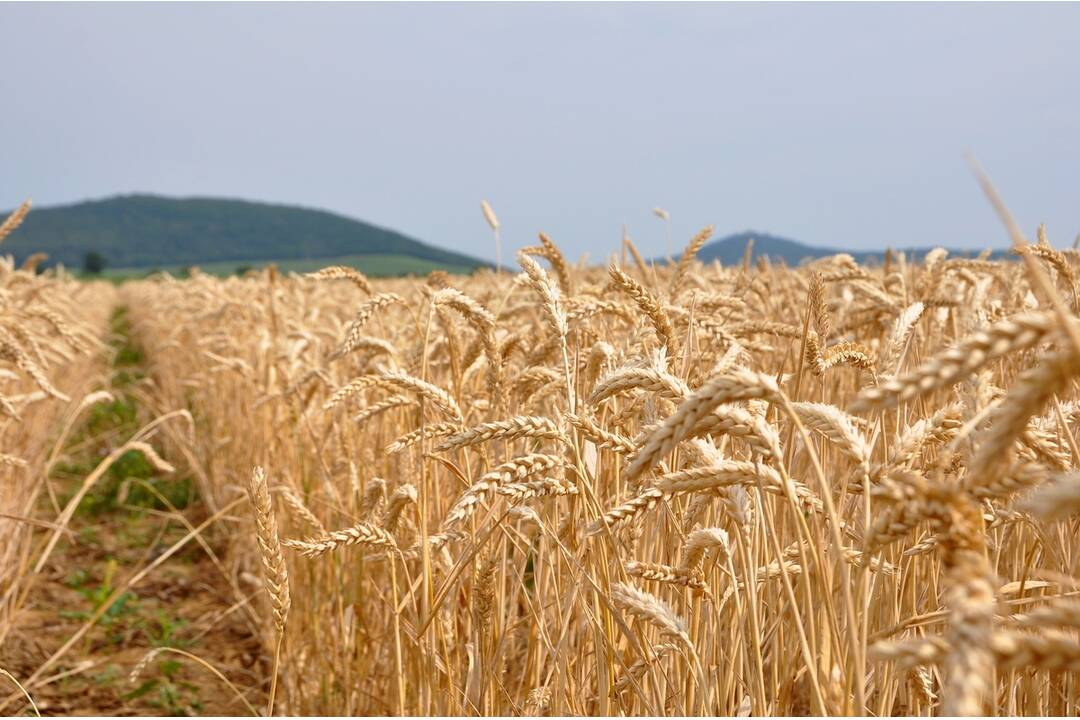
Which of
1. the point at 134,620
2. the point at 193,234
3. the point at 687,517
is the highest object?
the point at 193,234

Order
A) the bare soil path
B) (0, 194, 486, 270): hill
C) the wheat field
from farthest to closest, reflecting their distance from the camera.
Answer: (0, 194, 486, 270): hill → the bare soil path → the wheat field

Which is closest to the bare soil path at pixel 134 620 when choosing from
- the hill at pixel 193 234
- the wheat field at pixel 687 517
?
the wheat field at pixel 687 517

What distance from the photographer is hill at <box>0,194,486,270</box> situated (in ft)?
397

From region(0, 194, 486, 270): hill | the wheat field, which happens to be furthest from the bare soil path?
region(0, 194, 486, 270): hill

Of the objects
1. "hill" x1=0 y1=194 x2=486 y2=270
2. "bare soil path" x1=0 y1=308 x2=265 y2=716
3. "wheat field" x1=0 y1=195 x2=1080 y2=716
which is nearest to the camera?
"wheat field" x1=0 y1=195 x2=1080 y2=716

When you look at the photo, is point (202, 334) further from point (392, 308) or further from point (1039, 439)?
point (1039, 439)

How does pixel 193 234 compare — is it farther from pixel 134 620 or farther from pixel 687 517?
pixel 687 517

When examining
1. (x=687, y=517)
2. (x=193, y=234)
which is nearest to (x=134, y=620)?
(x=687, y=517)

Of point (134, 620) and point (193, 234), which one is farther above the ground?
point (193, 234)

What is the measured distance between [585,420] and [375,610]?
157cm

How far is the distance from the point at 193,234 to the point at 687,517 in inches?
Answer: 5577

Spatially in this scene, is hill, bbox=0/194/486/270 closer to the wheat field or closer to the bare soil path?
the bare soil path

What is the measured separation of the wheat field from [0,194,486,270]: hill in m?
110

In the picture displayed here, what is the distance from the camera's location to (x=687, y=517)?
1.62m
